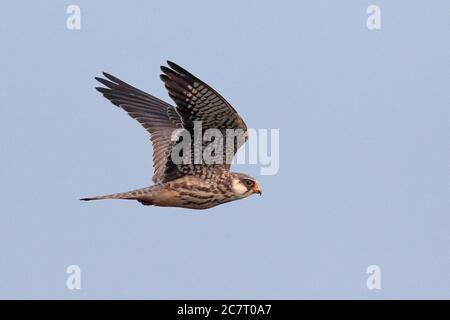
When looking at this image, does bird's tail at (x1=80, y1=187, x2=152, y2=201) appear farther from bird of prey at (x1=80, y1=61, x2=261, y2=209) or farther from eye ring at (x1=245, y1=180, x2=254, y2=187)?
eye ring at (x1=245, y1=180, x2=254, y2=187)

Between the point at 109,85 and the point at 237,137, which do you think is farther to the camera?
the point at 109,85

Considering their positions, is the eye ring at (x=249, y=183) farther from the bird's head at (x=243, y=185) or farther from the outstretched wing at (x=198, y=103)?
the outstretched wing at (x=198, y=103)

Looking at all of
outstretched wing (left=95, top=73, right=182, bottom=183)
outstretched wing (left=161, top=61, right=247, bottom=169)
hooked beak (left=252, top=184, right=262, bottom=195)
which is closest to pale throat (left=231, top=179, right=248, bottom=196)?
hooked beak (left=252, top=184, right=262, bottom=195)

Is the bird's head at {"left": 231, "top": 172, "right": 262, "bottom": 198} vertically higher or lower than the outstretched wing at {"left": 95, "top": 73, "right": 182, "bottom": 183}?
lower

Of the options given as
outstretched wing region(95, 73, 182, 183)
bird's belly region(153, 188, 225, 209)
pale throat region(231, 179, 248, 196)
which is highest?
outstretched wing region(95, 73, 182, 183)

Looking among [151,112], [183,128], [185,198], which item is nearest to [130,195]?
[185,198]

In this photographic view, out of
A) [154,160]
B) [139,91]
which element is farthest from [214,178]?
[139,91]

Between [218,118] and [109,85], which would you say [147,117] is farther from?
[218,118]

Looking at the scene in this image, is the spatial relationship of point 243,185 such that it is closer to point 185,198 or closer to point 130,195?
point 185,198

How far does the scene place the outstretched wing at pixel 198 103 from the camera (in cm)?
1113

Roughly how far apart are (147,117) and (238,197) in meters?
2.26

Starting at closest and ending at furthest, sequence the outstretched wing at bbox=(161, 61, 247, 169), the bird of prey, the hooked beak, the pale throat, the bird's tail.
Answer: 1. the outstretched wing at bbox=(161, 61, 247, 169)
2. the bird of prey
3. the bird's tail
4. the pale throat
5. the hooked beak

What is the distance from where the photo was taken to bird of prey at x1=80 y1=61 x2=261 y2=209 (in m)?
11.3
